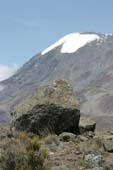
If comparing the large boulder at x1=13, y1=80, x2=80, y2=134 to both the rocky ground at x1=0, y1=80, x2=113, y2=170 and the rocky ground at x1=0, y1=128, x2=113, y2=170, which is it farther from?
the rocky ground at x1=0, y1=128, x2=113, y2=170

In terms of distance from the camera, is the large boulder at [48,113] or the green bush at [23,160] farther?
the large boulder at [48,113]

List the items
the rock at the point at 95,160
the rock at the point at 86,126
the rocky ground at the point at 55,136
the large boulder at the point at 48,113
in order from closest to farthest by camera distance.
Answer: the rocky ground at the point at 55,136 < the rock at the point at 95,160 < the large boulder at the point at 48,113 < the rock at the point at 86,126

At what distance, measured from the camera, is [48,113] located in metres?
21.2

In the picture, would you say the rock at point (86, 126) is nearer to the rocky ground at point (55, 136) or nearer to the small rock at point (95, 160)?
the rocky ground at point (55, 136)

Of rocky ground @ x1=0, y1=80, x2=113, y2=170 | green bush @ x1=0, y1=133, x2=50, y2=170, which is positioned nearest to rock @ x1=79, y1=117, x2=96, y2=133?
rocky ground @ x1=0, y1=80, x2=113, y2=170

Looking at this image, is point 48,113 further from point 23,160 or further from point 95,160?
point 23,160

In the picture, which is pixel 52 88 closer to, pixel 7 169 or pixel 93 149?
pixel 93 149

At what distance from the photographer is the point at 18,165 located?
1072 cm

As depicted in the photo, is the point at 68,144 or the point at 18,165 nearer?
the point at 18,165

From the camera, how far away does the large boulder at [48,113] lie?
21092mm

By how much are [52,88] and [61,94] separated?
74 cm

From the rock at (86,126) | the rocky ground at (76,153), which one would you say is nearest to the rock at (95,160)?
the rocky ground at (76,153)

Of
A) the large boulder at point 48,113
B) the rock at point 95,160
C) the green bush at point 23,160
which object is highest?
the large boulder at point 48,113

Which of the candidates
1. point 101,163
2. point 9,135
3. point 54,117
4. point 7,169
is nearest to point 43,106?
point 54,117
